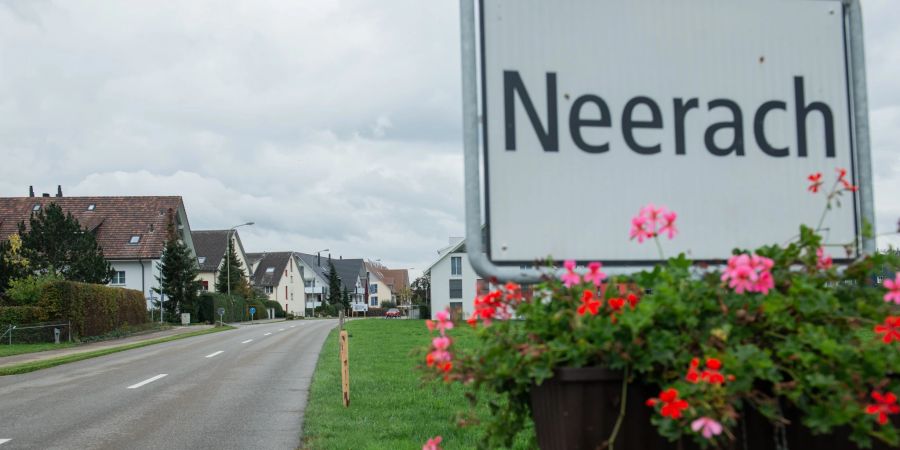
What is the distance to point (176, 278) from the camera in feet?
180

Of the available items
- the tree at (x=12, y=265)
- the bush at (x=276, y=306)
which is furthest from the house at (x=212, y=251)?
the tree at (x=12, y=265)

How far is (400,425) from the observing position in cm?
865

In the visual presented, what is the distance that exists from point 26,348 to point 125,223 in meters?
33.5

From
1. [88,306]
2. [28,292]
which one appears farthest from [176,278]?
[28,292]

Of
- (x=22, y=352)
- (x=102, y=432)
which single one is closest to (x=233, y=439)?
(x=102, y=432)

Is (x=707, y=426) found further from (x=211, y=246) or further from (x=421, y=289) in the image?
(x=421, y=289)

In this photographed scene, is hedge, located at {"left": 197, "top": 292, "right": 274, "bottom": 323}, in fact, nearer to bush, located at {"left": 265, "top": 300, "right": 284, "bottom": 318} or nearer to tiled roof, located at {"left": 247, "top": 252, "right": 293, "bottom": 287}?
bush, located at {"left": 265, "top": 300, "right": 284, "bottom": 318}

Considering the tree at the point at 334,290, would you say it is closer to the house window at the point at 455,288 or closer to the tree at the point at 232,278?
the tree at the point at 232,278

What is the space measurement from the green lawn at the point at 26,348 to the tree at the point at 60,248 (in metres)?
10.4

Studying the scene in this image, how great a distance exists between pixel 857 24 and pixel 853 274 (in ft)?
2.29

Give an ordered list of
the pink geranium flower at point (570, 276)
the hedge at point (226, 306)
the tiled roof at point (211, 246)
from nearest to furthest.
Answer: the pink geranium flower at point (570, 276) < the hedge at point (226, 306) < the tiled roof at point (211, 246)

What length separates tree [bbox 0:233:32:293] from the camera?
1502 inches

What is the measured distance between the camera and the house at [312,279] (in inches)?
4776

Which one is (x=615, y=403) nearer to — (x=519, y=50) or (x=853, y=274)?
(x=853, y=274)
